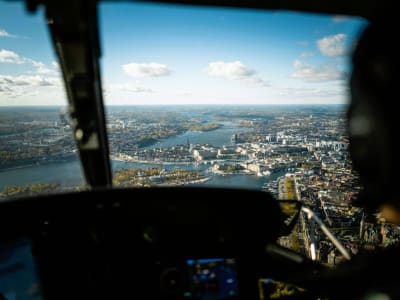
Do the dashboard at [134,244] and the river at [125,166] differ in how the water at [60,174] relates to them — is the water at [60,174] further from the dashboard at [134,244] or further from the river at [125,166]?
the dashboard at [134,244]

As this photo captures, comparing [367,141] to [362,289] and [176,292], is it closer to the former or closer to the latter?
[362,289]

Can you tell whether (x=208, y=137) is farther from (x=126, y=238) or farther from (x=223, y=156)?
(x=126, y=238)

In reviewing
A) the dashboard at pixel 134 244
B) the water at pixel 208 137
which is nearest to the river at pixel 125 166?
the water at pixel 208 137

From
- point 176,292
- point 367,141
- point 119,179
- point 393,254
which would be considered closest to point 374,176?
point 367,141

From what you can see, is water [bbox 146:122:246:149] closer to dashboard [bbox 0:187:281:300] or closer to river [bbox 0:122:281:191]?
river [bbox 0:122:281:191]

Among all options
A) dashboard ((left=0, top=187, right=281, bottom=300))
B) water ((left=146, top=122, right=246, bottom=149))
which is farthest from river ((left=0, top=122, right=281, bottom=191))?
dashboard ((left=0, top=187, right=281, bottom=300))

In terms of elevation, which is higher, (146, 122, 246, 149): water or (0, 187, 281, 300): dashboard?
(146, 122, 246, 149): water

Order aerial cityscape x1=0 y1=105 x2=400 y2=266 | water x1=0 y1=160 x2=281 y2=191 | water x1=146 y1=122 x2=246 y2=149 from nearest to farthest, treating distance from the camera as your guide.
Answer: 1. water x1=0 y1=160 x2=281 y2=191
2. aerial cityscape x1=0 y1=105 x2=400 y2=266
3. water x1=146 y1=122 x2=246 y2=149
